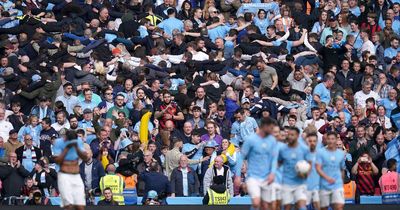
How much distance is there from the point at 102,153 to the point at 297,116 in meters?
4.90

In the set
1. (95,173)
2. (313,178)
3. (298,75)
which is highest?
(298,75)

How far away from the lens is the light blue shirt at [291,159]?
2681 cm

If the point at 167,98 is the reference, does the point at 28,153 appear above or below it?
below

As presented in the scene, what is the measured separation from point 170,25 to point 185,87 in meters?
3.74

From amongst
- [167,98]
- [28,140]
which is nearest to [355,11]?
[167,98]

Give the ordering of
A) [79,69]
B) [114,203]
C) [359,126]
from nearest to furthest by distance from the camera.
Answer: [114,203] → [359,126] → [79,69]

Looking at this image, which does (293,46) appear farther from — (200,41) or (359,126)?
(359,126)

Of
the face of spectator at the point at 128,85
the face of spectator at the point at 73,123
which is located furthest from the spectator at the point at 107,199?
the face of spectator at the point at 128,85

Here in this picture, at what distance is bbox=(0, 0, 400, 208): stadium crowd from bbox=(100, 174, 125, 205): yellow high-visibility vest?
0.05m

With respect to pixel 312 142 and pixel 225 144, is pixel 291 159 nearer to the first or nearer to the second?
pixel 312 142

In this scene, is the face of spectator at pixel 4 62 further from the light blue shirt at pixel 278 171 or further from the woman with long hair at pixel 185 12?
the light blue shirt at pixel 278 171

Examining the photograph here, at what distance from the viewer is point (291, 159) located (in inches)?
1056

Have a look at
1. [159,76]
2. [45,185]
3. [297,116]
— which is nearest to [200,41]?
[159,76]

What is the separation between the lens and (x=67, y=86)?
35.5 m
